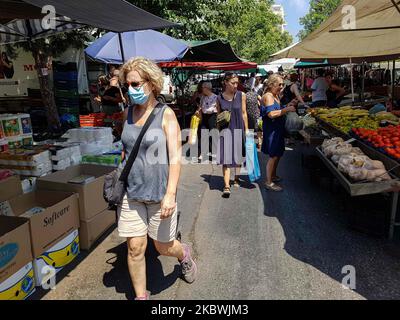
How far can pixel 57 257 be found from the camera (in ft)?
10.7

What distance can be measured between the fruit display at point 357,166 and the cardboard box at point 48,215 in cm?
281

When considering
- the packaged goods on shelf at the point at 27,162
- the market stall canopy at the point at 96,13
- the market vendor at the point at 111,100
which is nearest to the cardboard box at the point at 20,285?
the packaged goods on shelf at the point at 27,162

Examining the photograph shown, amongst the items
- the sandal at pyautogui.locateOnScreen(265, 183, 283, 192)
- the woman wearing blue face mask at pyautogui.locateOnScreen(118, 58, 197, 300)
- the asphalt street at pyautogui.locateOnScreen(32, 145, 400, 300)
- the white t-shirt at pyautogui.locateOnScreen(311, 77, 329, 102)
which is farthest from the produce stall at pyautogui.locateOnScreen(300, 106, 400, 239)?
Answer: the white t-shirt at pyautogui.locateOnScreen(311, 77, 329, 102)

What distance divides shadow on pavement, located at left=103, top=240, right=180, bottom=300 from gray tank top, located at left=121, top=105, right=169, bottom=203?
100 centimetres

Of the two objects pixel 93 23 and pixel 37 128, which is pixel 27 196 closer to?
pixel 93 23

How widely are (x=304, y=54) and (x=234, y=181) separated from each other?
115 inches

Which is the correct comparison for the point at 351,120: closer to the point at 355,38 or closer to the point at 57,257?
the point at 355,38

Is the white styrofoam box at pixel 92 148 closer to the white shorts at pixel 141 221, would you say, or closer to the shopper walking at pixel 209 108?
the white shorts at pixel 141 221

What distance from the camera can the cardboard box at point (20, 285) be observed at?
8.57 feet

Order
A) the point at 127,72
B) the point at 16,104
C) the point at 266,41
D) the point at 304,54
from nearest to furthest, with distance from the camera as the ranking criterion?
the point at 127,72 → the point at 304,54 → the point at 16,104 → the point at 266,41

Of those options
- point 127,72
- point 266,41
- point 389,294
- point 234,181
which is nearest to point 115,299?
point 127,72

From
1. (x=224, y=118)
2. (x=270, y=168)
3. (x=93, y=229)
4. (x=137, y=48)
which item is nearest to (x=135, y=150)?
(x=93, y=229)

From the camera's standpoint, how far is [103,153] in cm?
497

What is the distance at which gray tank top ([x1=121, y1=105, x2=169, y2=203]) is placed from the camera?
8.30 feet
